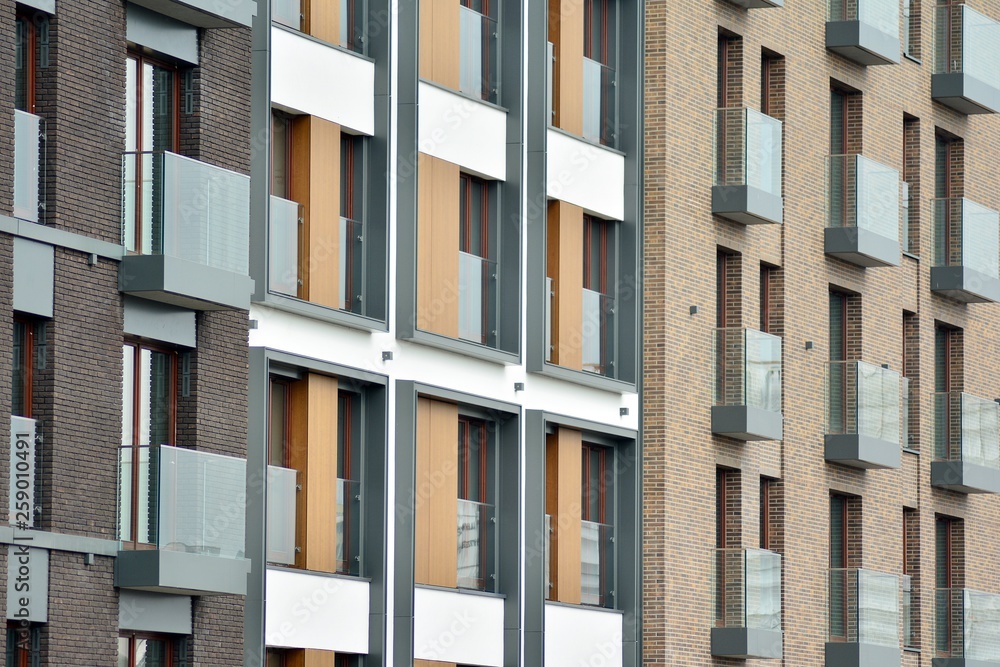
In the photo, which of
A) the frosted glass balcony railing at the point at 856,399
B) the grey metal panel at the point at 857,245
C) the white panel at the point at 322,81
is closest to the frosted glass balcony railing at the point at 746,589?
the frosted glass balcony railing at the point at 856,399

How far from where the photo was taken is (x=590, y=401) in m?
34.9

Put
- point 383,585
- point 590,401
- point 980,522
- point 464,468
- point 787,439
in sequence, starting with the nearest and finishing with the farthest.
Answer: point 383,585 < point 464,468 < point 590,401 < point 787,439 < point 980,522

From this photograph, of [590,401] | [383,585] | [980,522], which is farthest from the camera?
[980,522]

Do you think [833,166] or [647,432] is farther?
[833,166]

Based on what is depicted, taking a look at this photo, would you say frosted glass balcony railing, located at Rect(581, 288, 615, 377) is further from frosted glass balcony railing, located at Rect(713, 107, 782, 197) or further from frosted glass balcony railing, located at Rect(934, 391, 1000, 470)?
frosted glass balcony railing, located at Rect(934, 391, 1000, 470)

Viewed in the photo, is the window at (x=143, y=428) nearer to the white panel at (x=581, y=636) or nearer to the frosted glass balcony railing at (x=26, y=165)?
the frosted glass balcony railing at (x=26, y=165)

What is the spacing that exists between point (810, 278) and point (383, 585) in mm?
12797

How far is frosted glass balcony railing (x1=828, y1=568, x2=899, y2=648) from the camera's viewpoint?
1540 inches

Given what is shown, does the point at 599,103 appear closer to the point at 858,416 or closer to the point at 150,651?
the point at 858,416

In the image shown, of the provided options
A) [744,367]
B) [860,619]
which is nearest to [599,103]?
[744,367]

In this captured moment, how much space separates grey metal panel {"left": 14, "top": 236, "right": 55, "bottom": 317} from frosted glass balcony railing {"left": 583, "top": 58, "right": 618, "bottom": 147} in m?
12.5

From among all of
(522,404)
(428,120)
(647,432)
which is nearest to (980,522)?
(647,432)

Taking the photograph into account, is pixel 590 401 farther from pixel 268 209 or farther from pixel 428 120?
pixel 268 209

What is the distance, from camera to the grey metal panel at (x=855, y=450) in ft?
129
